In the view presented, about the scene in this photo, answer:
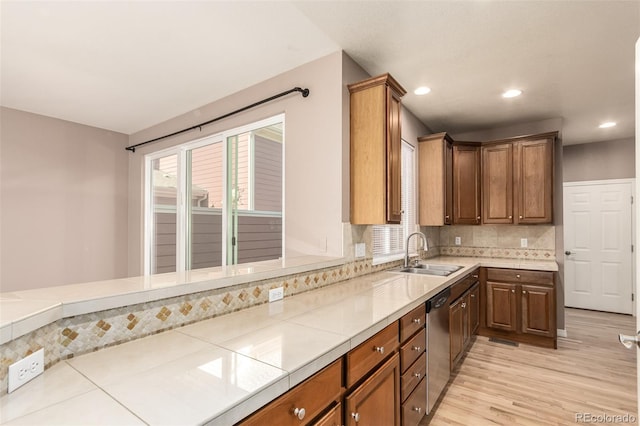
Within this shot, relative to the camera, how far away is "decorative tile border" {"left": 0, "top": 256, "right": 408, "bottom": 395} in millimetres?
923

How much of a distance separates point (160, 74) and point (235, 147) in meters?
0.92

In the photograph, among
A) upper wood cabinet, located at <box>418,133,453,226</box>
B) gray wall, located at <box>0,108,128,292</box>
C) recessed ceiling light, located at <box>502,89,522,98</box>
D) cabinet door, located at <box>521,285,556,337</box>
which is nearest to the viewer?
recessed ceiling light, located at <box>502,89,522,98</box>

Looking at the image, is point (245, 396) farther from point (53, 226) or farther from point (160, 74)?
point (53, 226)

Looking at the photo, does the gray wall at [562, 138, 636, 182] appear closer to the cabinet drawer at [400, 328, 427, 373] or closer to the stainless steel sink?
the stainless steel sink

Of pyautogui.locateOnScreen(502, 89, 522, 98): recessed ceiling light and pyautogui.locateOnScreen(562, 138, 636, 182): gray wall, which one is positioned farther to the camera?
pyautogui.locateOnScreen(562, 138, 636, 182): gray wall

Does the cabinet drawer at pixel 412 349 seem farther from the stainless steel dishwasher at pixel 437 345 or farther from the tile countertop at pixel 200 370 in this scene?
the tile countertop at pixel 200 370

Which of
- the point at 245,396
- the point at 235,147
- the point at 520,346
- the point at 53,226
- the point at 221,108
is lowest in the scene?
the point at 520,346

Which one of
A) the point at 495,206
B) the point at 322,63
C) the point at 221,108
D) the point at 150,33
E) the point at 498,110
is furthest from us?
the point at 495,206

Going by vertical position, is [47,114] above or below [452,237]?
above

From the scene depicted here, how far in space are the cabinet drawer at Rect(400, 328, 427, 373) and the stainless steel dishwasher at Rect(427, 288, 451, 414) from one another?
11cm

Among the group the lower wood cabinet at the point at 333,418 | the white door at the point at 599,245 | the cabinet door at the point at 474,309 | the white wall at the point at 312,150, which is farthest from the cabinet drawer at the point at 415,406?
the white door at the point at 599,245

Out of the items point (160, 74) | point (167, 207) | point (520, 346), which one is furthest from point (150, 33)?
point (520, 346)

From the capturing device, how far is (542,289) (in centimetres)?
340

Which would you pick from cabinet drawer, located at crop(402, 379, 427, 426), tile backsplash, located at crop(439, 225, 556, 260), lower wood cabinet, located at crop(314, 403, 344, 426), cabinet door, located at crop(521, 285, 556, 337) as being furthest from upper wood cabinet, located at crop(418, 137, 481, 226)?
A: lower wood cabinet, located at crop(314, 403, 344, 426)
